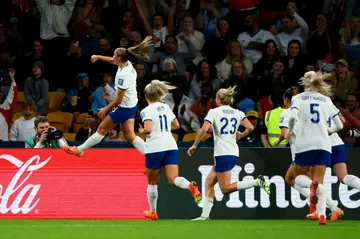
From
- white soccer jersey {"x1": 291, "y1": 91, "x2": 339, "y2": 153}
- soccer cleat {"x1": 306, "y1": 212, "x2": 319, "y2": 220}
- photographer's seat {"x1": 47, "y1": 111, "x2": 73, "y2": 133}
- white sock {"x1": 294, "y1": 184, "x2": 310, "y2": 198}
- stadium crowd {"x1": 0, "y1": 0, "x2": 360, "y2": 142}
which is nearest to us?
white soccer jersey {"x1": 291, "y1": 91, "x2": 339, "y2": 153}

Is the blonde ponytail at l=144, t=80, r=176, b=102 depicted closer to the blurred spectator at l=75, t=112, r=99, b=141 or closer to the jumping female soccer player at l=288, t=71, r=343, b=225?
the jumping female soccer player at l=288, t=71, r=343, b=225

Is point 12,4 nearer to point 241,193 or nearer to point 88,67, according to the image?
point 88,67

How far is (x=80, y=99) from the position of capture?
20.4m

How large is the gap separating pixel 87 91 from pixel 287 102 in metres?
5.78

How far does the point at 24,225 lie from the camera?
13.5m

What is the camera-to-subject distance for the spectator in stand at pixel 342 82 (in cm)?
1964

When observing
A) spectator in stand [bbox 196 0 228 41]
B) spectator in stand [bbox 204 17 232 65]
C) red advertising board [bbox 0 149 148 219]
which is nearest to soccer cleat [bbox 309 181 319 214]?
red advertising board [bbox 0 149 148 219]

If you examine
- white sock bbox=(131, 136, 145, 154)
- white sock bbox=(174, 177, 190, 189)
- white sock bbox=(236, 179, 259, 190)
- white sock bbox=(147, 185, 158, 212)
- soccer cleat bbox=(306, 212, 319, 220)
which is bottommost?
soccer cleat bbox=(306, 212, 319, 220)

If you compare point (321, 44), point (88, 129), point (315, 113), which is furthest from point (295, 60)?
point (315, 113)

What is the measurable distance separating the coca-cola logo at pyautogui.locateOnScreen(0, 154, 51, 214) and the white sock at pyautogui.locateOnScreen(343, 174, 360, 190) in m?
4.57

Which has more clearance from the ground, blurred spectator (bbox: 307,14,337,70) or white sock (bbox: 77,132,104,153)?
blurred spectator (bbox: 307,14,337,70)

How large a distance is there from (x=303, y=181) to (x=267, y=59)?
756 cm

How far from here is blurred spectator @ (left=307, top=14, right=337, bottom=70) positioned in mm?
20766

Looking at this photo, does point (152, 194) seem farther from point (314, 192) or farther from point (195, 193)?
point (314, 192)
